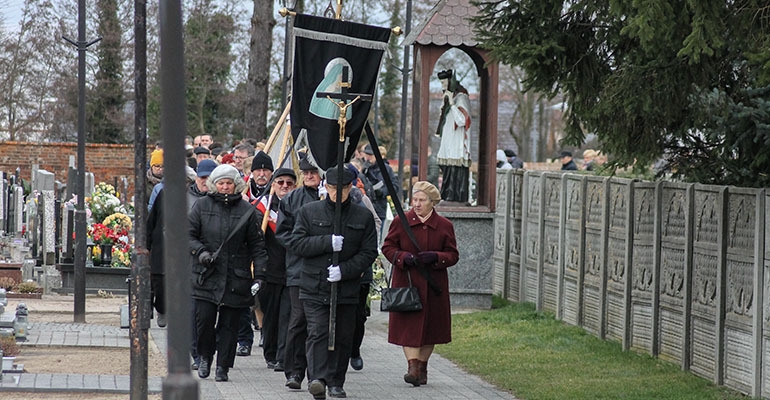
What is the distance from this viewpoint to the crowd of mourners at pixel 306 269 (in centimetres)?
1058

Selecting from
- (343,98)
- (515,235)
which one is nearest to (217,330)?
(343,98)

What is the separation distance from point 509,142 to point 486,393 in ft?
239

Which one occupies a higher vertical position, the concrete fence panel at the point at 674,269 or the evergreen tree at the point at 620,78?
the evergreen tree at the point at 620,78

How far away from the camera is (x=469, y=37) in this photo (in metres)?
17.3

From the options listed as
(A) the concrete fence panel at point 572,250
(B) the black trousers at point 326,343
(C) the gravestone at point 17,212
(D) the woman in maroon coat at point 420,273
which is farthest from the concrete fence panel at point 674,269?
(C) the gravestone at point 17,212

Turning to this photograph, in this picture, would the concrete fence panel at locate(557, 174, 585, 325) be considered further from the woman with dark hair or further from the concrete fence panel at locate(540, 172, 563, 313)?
the woman with dark hair

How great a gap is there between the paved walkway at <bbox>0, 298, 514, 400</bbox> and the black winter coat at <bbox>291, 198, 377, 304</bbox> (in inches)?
34.5

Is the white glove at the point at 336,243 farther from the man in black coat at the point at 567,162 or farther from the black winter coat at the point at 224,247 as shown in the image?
the man in black coat at the point at 567,162

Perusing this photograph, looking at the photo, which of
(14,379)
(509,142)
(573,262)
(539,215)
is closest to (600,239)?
(573,262)

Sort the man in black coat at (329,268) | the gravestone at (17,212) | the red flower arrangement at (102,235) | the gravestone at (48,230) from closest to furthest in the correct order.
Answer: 1. the man in black coat at (329,268)
2. the red flower arrangement at (102,235)
3. the gravestone at (48,230)
4. the gravestone at (17,212)

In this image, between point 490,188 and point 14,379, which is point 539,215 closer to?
point 490,188

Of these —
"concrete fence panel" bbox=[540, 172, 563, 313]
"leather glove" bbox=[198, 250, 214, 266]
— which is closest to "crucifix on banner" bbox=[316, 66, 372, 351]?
"leather glove" bbox=[198, 250, 214, 266]

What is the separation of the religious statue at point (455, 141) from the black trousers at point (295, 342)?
730cm

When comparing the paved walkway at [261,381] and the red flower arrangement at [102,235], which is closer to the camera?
the paved walkway at [261,381]
